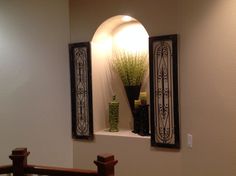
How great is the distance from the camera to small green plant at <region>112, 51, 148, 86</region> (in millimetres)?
3070

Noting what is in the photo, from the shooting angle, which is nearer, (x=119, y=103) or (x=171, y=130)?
(x=171, y=130)

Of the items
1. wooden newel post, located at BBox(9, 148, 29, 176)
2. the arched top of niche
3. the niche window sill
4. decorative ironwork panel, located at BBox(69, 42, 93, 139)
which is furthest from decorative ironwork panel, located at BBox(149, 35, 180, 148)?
wooden newel post, located at BBox(9, 148, 29, 176)

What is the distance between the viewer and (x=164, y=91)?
2688mm

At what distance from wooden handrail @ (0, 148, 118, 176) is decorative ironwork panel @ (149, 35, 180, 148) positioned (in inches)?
40.5

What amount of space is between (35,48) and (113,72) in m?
1.00

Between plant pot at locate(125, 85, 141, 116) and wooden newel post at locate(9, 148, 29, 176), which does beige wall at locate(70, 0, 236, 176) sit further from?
wooden newel post at locate(9, 148, 29, 176)

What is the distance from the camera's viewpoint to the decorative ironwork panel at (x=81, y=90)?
3127mm

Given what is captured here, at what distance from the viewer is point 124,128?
330 cm

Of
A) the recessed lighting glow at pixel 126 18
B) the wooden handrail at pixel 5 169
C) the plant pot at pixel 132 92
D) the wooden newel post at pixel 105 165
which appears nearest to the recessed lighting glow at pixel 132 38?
the recessed lighting glow at pixel 126 18

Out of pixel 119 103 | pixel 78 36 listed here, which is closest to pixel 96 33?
pixel 78 36

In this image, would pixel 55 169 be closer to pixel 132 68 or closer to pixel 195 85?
pixel 195 85

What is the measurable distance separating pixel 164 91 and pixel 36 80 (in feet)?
5.35

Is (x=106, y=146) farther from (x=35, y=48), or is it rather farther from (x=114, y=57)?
(x=35, y=48)

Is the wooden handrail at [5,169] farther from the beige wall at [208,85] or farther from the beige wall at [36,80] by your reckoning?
the beige wall at [208,85]
